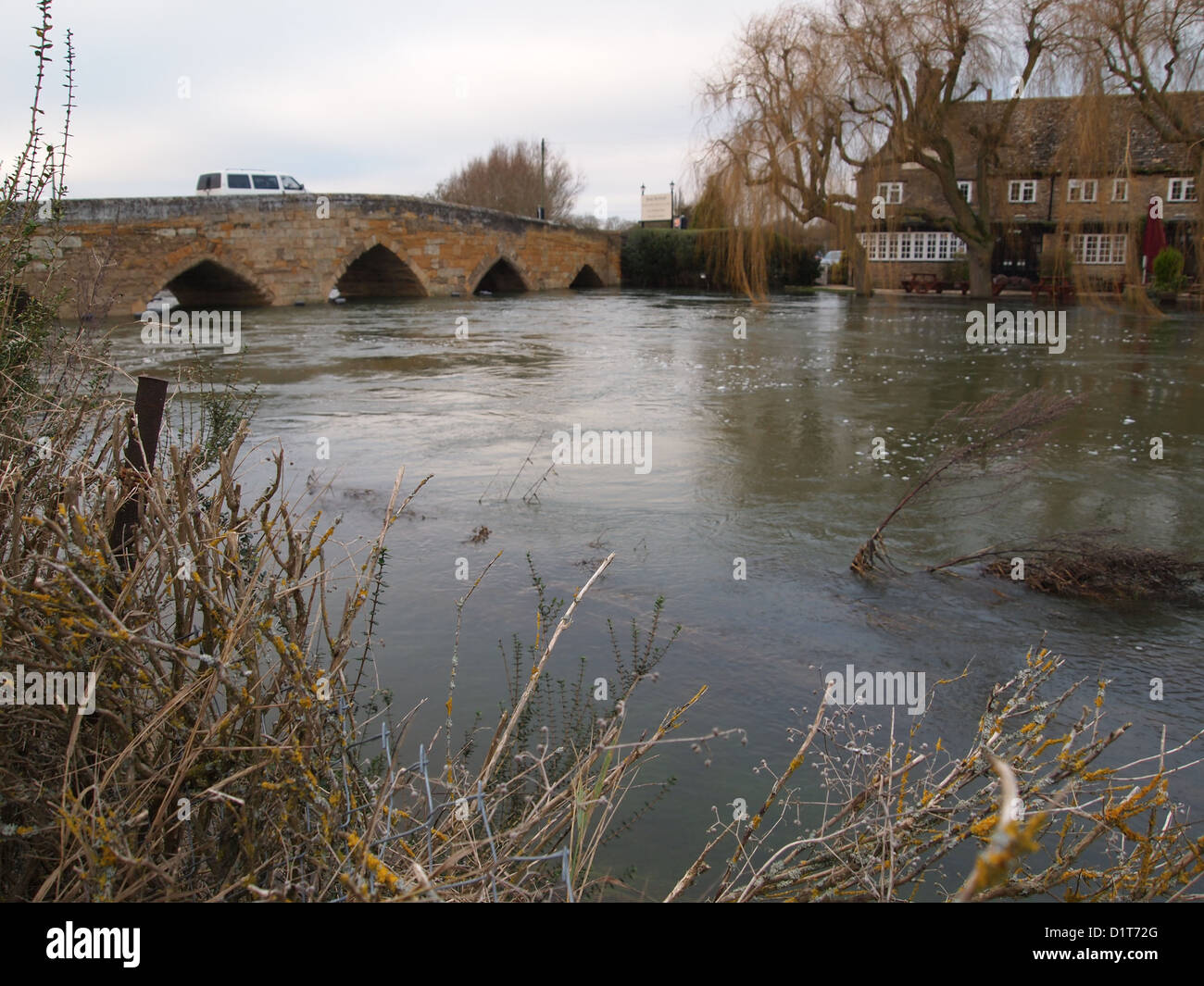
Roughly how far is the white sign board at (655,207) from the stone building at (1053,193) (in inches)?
820

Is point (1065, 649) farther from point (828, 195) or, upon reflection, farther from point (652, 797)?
point (828, 195)

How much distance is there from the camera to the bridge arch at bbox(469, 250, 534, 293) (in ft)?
109

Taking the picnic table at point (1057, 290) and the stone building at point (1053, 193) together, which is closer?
the stone building at point (1053, 193)

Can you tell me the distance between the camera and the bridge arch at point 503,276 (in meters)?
33.2

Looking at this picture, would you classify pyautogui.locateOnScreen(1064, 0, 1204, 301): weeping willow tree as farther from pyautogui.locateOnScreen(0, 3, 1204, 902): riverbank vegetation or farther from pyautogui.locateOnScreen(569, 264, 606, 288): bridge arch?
pyautogui.locateOnScreen(569, 264, 606, 288): bridge arch

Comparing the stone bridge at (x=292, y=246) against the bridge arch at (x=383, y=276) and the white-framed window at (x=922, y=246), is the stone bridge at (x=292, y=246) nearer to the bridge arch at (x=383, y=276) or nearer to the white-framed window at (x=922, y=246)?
the bridge arch at (x=383, y=276)

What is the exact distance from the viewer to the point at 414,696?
13.9 ft

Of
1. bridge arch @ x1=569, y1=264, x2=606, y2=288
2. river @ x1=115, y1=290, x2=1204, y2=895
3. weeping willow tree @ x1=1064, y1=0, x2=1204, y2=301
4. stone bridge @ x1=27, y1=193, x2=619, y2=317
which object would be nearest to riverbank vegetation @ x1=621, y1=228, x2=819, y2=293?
bridge arch @ x1=569, y1=264, x2=606, y2=288

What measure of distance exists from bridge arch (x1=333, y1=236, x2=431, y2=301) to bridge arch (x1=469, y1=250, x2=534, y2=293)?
7.05 feet

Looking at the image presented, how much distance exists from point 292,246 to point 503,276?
1303 cm

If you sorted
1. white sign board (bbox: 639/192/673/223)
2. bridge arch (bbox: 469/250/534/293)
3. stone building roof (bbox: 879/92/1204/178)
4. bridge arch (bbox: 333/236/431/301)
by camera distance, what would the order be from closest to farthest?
stone building roof (bbox: 879/92/1204/178), bridge arch (bbox: 333/236/431/301), bridge arch (bbox: 469/250/534/293), white sign board (bbox: 639/192/673/223)

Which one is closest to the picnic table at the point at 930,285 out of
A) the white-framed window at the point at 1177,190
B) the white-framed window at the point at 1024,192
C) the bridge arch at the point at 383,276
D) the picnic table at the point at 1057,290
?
the picnic table at the point at 1057,290

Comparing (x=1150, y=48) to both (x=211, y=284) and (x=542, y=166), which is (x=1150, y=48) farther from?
(x=542, y=166)

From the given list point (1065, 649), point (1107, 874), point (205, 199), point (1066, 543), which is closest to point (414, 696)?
point (1107, 874)
